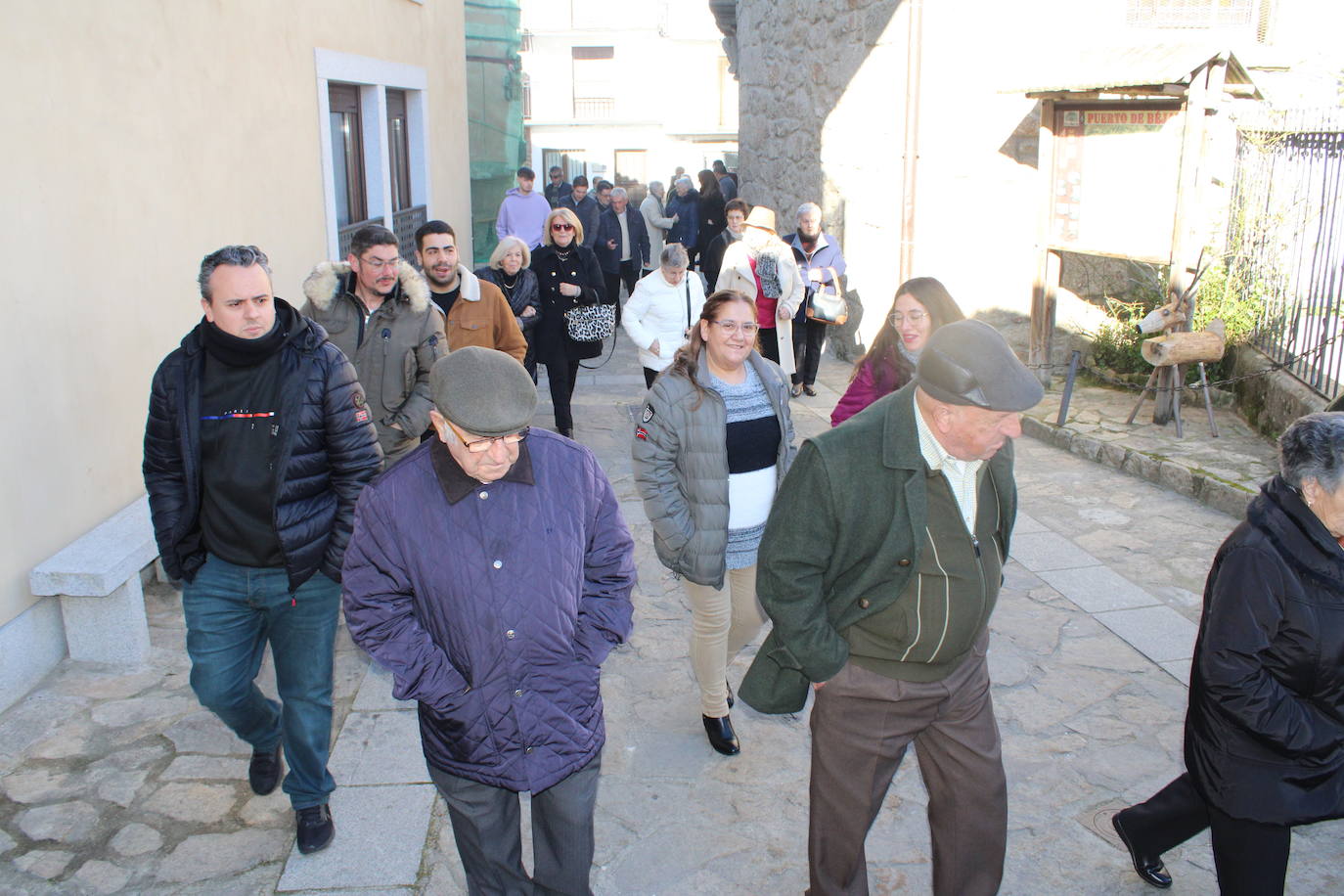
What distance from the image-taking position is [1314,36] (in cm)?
1151

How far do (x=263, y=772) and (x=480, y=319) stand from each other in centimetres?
277

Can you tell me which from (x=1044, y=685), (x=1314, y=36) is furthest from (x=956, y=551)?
(x=1314, y=36)

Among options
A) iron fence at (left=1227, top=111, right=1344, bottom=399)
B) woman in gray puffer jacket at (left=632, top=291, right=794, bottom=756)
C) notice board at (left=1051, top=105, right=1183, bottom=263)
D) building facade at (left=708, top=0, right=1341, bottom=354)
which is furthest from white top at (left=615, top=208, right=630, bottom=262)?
woman in gray puffer jacket at (left=632, top=291, right=794, bottom=756)

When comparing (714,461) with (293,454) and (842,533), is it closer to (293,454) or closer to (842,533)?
(842,533)

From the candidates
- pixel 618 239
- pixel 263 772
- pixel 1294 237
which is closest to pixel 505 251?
pixel 263 772

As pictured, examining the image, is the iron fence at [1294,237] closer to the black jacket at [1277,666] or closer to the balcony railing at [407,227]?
the black jacket at [1277,666]

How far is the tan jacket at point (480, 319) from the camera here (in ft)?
19.3

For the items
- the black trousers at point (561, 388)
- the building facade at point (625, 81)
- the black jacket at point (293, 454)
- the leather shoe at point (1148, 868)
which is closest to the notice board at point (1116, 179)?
the black trousers at point (561, 388)

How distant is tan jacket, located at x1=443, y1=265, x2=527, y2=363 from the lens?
5887 mm

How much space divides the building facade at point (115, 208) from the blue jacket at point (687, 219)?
802 cm

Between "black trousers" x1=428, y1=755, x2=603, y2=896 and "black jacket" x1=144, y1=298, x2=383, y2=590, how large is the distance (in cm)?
103

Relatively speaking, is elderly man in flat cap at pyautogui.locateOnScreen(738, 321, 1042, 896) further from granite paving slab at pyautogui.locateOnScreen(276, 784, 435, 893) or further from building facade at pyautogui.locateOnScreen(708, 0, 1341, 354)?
building facade at pyautogui.locateOnScreen(708, 0, 1341, 354)

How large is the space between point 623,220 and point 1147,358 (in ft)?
29.5

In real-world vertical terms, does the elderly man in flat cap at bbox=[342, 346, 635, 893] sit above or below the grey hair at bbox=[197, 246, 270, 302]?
below
